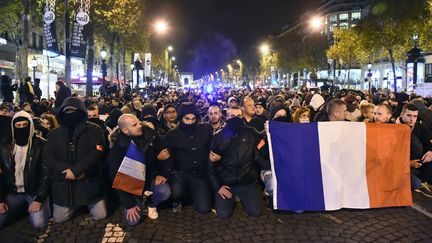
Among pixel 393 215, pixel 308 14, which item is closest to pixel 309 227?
pixel 393 215

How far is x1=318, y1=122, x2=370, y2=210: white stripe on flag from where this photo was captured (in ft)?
24.4

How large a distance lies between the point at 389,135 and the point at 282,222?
2.40m

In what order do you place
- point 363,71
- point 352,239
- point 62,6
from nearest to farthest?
point 352,239 < point 62,6 < point 363,71

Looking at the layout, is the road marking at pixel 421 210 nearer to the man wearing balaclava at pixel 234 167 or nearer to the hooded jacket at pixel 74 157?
the man wearing balaclava at pixel 234 167

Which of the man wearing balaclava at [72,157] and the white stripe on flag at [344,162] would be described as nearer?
the man wearing balaclava at [72,157]

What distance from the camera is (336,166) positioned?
24.5 feet

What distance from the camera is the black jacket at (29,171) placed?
722 cm

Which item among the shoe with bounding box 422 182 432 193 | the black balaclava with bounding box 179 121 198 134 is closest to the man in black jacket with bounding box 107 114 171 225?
the black balaclava with bounding box 179 121 198 134

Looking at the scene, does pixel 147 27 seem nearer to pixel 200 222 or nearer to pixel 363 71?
pixel 363 71

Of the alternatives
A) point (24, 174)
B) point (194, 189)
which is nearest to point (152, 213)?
point (194, 189)

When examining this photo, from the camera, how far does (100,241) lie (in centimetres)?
646

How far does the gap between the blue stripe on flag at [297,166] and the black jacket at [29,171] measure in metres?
3.77

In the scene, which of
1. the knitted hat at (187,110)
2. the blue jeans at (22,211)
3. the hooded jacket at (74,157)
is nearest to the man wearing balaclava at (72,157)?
the hooded jacket at (74,157)

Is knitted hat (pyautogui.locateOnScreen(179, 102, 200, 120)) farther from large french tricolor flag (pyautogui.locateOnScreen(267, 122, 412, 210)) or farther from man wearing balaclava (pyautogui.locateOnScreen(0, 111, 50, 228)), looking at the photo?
man wearing balaclava (pyautogui.locateOnScreen(0, 111, 50, 228))
